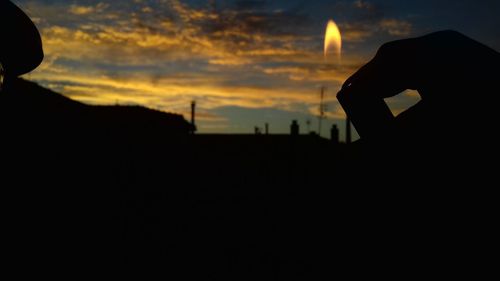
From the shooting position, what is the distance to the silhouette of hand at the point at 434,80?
75cm

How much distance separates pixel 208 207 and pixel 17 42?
1245cm

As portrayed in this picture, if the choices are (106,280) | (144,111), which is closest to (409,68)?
(106,280)

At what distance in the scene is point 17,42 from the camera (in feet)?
3.54

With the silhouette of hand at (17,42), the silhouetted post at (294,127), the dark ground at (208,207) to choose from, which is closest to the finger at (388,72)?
the dark ground at (208,207)

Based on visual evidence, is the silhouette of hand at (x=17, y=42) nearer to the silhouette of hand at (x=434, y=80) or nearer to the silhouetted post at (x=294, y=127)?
the silhouette of hand at (x=434, y=80)

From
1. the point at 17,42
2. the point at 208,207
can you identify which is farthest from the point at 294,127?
the point at 17,42

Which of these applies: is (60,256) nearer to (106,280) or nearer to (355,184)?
(106,280)

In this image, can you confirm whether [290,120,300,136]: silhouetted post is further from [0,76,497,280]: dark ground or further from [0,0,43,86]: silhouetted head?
[0,0,43,86]: silhouetted head

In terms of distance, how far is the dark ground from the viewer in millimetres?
806

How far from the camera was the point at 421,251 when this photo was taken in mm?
804

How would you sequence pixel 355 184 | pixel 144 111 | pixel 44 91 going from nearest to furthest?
pixel 355 184 < pixel 44 91 < pixel 144 111

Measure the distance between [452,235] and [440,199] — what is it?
68 millimetres

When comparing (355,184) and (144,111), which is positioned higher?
(144,111)

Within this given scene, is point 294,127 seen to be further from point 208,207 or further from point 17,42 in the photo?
point 17,42
